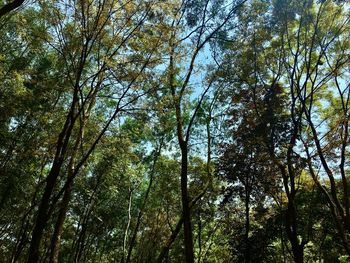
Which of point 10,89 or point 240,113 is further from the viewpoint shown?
point 240,113

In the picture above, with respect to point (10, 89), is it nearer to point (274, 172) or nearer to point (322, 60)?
point (274, 172)

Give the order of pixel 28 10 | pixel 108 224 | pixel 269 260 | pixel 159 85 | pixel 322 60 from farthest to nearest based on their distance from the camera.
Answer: pixel 108 224
pixel 269 260
pixel 322 60
pixel 28 10
pixel 159 85

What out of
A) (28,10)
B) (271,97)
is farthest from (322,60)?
(28,10)

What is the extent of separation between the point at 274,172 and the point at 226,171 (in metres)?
1.74

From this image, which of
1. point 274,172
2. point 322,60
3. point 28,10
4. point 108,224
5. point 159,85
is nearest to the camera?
point 159,85

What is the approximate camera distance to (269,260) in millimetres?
13312

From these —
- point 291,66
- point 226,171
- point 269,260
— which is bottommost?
point 269,260

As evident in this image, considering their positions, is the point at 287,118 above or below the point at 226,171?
above

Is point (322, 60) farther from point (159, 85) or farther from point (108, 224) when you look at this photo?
point (108, 224)

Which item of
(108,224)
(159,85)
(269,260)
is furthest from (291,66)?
(108,224)

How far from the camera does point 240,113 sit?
12.5 m

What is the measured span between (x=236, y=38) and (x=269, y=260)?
8541mm

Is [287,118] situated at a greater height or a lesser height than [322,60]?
lesser

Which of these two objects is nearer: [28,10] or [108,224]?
[28,10]
